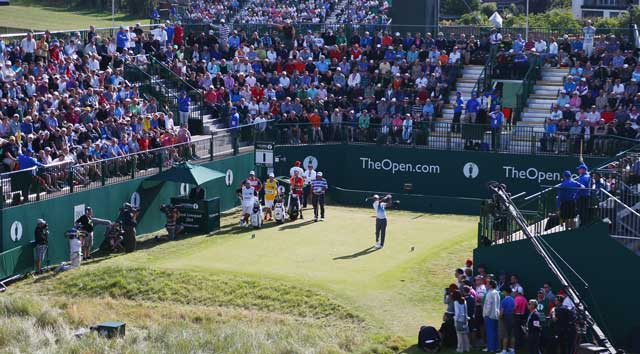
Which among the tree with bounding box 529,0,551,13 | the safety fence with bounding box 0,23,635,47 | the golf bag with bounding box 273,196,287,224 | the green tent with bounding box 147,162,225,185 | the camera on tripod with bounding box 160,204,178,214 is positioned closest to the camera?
the camera on tripod with bounding box 160,204,178,214

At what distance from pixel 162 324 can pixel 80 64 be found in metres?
15.2

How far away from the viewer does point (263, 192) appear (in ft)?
134

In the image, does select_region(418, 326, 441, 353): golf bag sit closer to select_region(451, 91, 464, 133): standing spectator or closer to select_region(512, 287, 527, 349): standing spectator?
select_region(512, 287, 527, 349): standing spectator

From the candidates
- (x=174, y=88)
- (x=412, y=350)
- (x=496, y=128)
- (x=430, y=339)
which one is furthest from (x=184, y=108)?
(x=430, y=339)

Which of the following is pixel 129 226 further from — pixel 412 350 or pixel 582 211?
pixel 582 211

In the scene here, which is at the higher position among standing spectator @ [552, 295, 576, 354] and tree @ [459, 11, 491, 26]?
tree @ [459, 11, 491, 26]

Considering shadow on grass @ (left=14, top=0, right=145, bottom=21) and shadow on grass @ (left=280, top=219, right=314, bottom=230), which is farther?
shadow on grass @ (left=14, top=0, right=145, bottom=21)

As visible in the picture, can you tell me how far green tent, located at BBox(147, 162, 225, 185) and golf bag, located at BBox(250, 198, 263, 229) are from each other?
1453mm

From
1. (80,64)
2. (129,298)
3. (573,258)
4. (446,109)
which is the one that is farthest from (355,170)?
(573,258)

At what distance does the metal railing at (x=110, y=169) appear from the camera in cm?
3350

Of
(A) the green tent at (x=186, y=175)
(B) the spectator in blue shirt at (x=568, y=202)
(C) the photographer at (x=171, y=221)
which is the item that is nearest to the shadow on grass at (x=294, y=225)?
(A) the green tent at (x=186, y=175)

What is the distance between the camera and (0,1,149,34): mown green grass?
81.8 meters

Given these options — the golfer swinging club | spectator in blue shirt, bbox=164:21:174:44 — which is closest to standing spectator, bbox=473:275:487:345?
the golfer swinging club

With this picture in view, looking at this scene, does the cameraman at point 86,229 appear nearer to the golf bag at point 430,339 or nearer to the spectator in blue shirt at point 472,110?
the golf bag at point 430,339
